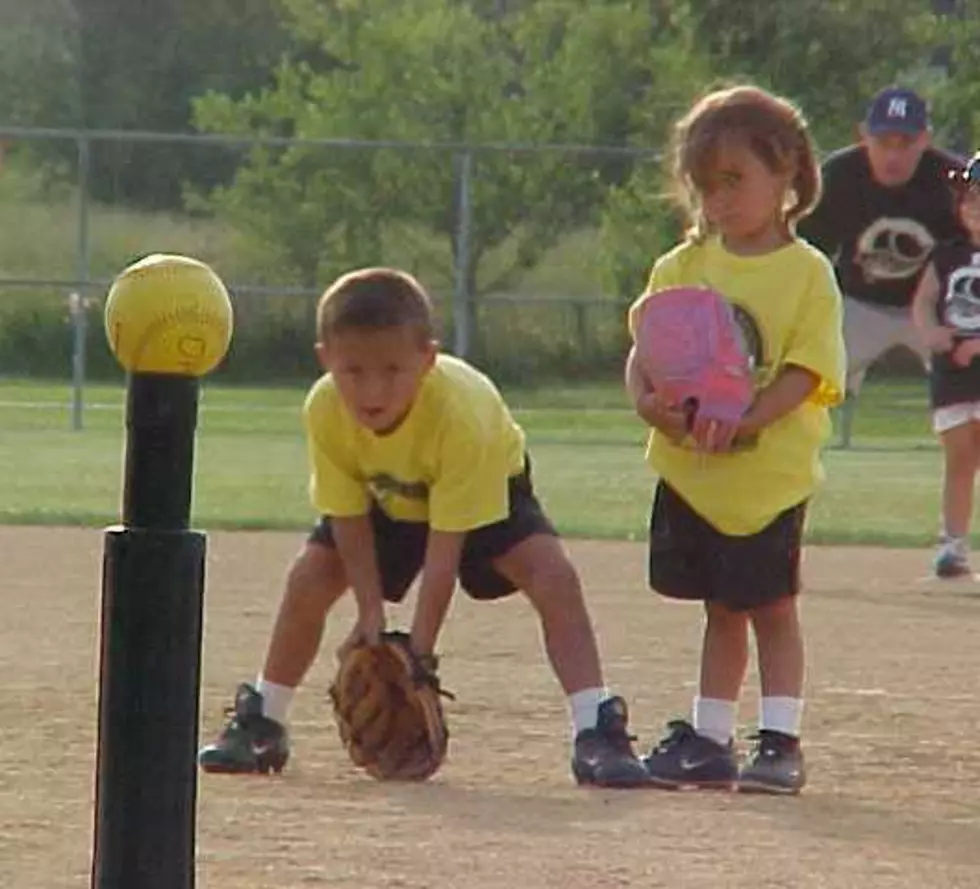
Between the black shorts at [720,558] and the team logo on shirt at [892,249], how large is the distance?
225 inches

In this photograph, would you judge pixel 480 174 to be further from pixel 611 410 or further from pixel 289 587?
pixel 289 587

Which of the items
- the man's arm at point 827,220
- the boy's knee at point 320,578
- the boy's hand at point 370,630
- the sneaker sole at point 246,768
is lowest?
the sneaker sole at point 246,768

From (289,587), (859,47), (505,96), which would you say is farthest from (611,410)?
(289,587)

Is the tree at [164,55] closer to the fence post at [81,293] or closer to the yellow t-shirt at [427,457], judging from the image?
the fence post at [81,293]

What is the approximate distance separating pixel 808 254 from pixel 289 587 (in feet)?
4.46

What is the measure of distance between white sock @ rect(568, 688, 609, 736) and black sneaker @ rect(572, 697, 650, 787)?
0.08ft

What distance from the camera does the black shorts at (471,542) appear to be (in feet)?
22.5

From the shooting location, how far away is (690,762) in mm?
6656

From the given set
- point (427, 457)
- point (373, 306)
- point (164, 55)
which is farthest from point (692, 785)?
point (164, 55)

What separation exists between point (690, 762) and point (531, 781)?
35cm

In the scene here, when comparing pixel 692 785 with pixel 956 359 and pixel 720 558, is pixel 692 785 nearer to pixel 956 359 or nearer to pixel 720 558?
pixel 720 558

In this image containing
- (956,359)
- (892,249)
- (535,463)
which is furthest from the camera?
(535,463)

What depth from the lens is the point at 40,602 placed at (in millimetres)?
10195

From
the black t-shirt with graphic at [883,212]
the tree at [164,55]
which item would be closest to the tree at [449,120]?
the black t-shirt with graphic at [883,212]
